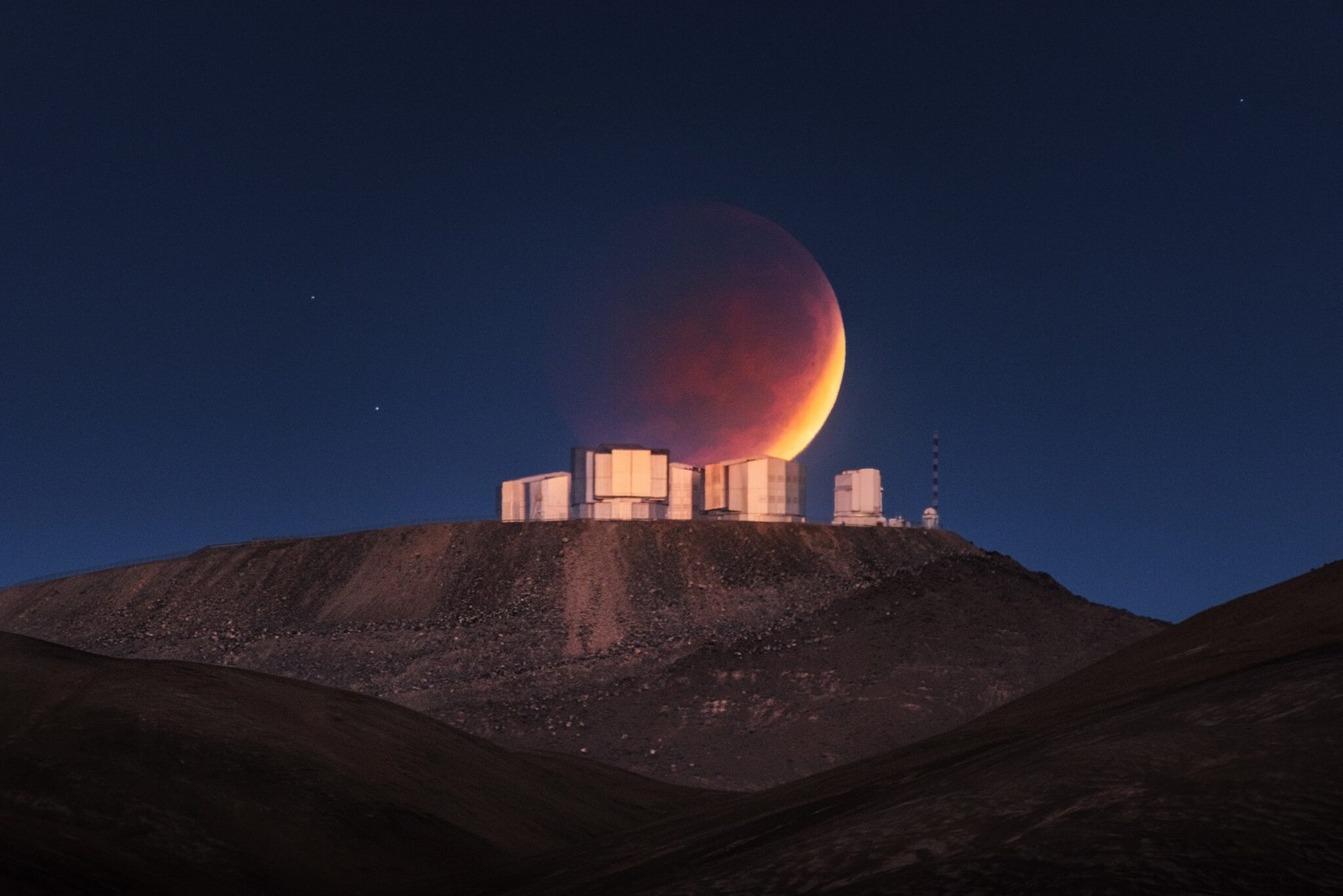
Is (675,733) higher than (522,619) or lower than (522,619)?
lower

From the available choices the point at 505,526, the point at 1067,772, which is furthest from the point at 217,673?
the point at 505,526

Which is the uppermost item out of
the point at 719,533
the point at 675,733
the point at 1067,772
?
the point at 719,533

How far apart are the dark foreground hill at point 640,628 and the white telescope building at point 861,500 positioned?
471cm

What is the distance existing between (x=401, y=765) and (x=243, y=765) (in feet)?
16.1

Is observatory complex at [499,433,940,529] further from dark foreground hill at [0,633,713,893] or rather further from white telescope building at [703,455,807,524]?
dark foreground hill at [0,633,713,893]

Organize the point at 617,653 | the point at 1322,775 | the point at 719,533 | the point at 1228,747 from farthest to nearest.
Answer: the point at 719,533 → the point at 617,653 → the point at 1228,747 → the point at 1322,775

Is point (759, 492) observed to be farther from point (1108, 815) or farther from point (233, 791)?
point (1108, 815)

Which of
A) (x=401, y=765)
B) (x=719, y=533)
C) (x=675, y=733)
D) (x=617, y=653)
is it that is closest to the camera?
(x=401, y=765)

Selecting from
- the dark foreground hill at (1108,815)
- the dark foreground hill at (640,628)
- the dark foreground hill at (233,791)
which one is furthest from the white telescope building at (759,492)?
the dark foreground hill at (1108,815)

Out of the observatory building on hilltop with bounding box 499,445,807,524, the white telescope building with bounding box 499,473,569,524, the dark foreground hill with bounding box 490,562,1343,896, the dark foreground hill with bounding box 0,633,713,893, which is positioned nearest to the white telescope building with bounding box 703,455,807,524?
the observatory building on hilltop with bounding box 499,445,807,524

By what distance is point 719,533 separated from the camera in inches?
3233

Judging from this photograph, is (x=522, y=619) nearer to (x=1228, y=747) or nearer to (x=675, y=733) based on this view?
(x=675, y=733)

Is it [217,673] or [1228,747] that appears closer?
[1228,747]

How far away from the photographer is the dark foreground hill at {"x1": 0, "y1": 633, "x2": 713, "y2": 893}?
2275cm
